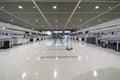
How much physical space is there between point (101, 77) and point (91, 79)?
0.33m

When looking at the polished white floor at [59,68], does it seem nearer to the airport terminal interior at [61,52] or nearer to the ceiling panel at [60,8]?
the airport terminal interior at [61,52]

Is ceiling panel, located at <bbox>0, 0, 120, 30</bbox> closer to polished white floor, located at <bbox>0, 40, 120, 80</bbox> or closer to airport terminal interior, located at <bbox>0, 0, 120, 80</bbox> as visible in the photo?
airport terminal interior, located at <bbox>0, 0, 120, 80</bbox>

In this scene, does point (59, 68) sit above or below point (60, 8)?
below

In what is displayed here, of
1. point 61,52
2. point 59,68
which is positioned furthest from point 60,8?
point 59,68

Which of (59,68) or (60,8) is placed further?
(60,8)

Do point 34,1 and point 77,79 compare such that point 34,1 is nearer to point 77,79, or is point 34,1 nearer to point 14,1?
point 14,1

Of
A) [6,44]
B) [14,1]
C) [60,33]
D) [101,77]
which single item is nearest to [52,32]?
[60,33]

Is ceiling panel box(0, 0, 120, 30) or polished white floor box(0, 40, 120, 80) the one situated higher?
ceiling panel box(0, 0, 120, 30)

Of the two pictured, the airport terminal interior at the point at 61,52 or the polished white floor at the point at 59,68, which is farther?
the airport terminal interior at the point at 61,52

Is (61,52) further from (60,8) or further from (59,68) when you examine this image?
(59,68)

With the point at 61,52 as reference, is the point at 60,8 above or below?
above

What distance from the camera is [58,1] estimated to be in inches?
292

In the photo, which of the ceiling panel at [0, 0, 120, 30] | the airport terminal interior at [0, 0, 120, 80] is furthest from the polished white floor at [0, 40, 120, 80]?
the ceiling panel at [0, 0, 120, 30]

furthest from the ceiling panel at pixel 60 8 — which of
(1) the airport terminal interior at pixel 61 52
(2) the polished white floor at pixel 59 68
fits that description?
(2) the polished white floor at pixel 59 68
